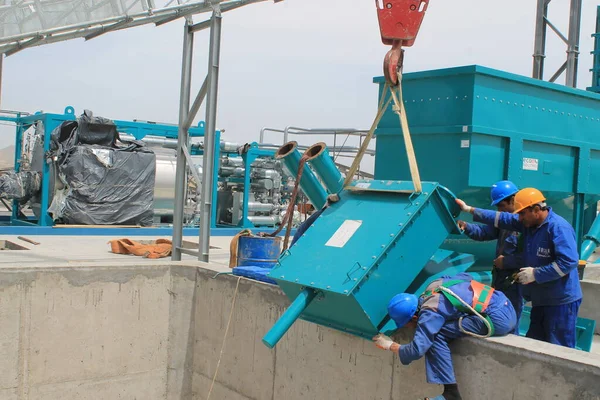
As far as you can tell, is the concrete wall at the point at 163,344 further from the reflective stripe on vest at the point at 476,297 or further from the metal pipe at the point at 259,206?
the metal pipe at the point at 259,206

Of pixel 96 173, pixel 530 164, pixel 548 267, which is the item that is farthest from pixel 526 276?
pixel 96 173

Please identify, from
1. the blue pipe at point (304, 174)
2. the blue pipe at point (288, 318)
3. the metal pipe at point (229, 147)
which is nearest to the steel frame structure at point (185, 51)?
the blue pipe at point (304, 174)

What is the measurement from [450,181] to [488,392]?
7.85ft

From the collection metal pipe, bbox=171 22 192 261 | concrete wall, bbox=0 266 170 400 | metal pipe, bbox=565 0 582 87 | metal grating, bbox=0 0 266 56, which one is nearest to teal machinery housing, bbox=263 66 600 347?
metal pipe, bbox=171 22 192 261

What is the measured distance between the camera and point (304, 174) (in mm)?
5961

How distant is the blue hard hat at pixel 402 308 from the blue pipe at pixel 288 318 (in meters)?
0.56

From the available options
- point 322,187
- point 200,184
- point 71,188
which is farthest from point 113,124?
point 322,187

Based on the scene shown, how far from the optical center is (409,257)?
459 cm

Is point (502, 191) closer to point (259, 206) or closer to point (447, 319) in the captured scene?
point (447, 319)

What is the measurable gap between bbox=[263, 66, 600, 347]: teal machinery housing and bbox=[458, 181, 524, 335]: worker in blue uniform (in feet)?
0.67

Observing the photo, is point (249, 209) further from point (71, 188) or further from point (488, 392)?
point (488, 392)

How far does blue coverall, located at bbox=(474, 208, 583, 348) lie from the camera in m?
4.65

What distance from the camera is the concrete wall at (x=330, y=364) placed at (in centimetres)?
389

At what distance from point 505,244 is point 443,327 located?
1496 millimetres
